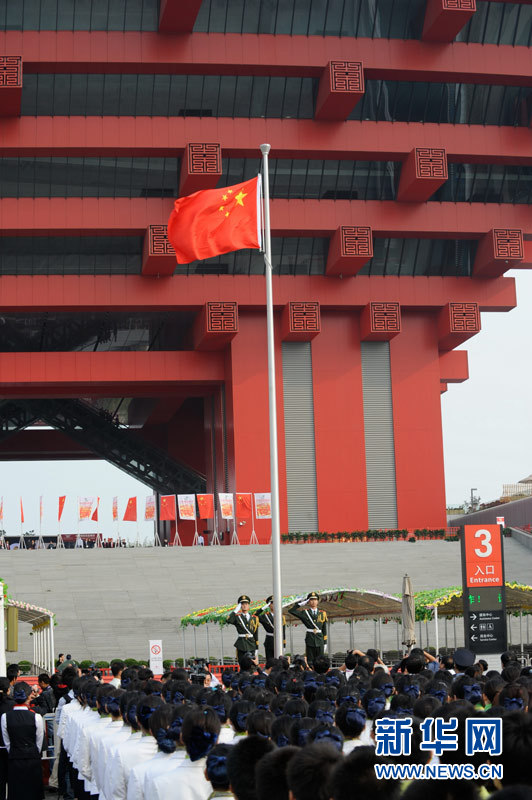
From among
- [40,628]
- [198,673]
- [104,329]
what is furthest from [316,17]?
[198,673]

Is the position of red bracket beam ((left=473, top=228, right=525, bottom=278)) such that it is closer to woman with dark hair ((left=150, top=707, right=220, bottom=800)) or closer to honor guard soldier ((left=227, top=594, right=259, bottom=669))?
honor guard soldier ((left=227, top=594, right=259, bottom=669))

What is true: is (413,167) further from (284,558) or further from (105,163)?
(284,558)

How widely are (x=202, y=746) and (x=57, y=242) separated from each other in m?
41.6

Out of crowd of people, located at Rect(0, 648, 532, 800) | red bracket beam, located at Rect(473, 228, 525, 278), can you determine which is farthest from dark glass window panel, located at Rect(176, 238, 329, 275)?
crowd of people, located at Rect(0, 648, 532, 800)

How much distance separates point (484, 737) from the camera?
4.14m

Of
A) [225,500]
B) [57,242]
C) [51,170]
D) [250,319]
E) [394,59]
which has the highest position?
[394,59]

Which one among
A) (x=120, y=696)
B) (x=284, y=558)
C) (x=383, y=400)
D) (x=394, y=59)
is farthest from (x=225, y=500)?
(x=120, y=696)

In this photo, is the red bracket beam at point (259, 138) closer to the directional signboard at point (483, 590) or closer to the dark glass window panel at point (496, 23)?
the dark glass window panel at point (496, 23)

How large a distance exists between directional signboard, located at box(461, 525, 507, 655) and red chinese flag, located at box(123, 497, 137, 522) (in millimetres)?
32162

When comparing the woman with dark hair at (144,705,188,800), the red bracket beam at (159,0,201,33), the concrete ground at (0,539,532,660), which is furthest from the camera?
the red bracket beam at (159,0,201,33)

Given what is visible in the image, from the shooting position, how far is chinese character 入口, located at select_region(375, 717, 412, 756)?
14.0 ft

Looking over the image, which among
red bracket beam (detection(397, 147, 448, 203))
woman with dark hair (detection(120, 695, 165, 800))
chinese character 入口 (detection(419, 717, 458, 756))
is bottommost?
woman with dark hair (detection(120, 695, 165, 800))

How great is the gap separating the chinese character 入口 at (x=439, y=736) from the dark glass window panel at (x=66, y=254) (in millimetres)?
42643

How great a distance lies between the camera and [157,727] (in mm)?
6914
